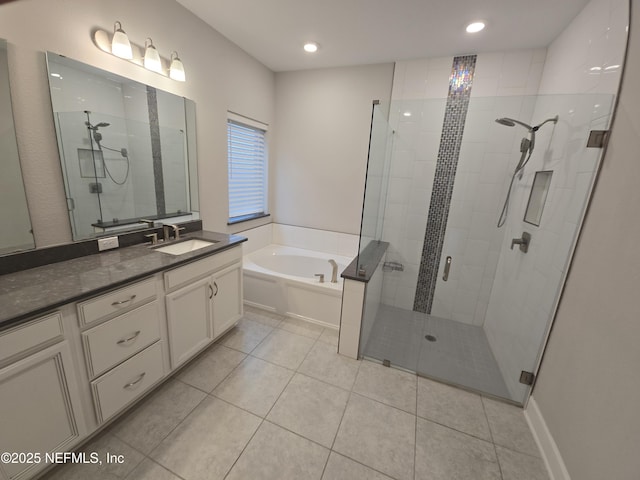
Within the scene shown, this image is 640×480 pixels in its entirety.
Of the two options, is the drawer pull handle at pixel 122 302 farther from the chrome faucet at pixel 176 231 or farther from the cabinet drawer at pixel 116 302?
the chrome faucet at pixel 176 231

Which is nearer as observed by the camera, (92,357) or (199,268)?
(92,357)

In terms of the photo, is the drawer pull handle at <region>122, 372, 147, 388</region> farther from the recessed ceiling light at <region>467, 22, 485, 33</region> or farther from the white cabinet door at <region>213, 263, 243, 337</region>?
the recessed ceiling light at <region>467, 22, 485, 33</region>

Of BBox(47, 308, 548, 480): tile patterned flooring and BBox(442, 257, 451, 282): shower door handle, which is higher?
BBox(442, 257, 451, 282): shower door handle

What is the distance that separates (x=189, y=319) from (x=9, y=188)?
115 cm

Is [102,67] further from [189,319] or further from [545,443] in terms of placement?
[545,443]

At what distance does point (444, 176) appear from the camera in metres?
2.60

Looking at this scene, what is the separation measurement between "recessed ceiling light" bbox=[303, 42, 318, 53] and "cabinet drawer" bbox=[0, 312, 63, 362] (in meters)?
2.74

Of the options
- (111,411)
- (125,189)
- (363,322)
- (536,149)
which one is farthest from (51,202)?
(536,149)

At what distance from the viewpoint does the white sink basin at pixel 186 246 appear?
6.51 feet

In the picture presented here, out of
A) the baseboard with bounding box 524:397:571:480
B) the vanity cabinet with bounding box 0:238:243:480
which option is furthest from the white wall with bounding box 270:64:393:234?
the baseboard with bounding box 524:397:571:480

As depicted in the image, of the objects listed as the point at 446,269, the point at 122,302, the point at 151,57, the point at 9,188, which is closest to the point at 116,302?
the point at 122,302

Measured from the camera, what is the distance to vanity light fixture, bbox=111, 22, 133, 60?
1.55 meters

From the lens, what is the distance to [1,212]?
1263 millimetres

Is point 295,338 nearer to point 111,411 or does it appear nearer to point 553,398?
point 111,411
